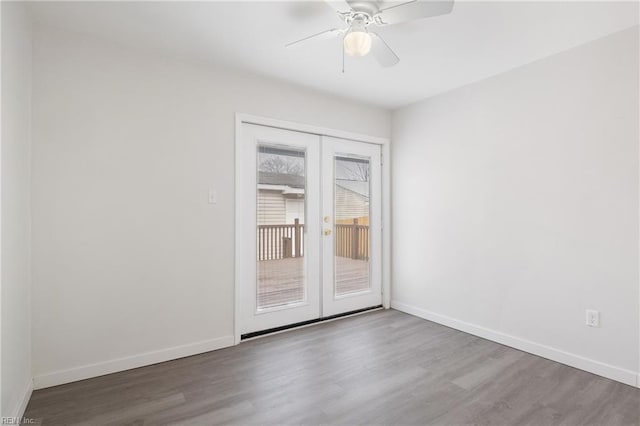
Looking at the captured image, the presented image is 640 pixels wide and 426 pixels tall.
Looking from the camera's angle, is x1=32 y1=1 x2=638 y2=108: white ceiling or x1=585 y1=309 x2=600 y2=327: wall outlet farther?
x1=585 y1=309 x2=600 y2=327: wall outlet

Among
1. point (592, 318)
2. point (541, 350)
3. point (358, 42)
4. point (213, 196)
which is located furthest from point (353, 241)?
point (358, 42)

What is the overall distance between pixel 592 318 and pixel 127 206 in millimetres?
3583

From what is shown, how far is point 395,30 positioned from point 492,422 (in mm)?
2523

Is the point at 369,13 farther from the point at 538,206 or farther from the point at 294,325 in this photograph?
the point at 294,325

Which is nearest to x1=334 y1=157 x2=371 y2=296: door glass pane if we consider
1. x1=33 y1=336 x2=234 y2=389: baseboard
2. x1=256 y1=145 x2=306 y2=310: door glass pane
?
x1=256 y1=145 x2=306 y2=310: door glass pane

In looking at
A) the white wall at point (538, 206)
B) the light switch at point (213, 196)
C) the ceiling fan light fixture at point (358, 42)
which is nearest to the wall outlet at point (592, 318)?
the white wall at point (538, 206)

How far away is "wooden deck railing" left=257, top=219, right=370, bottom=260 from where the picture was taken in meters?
3.23

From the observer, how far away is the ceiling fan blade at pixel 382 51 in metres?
2.07

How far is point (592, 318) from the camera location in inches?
97.4

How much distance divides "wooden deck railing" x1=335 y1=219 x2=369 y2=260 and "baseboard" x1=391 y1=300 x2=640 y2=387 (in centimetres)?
88

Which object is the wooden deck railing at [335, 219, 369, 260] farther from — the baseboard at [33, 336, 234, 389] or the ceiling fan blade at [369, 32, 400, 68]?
the ceiling fan blade at [369, 32, 400, 68]

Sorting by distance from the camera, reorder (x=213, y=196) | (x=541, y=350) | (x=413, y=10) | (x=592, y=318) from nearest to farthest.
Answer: (x=413, y=10), (x=592, y=318), (x=541, y=350), (x=213, y=196)

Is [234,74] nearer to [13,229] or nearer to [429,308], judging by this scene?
[13,229]

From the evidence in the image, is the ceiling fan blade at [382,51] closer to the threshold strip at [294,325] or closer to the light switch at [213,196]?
the light switch at [213,196]
